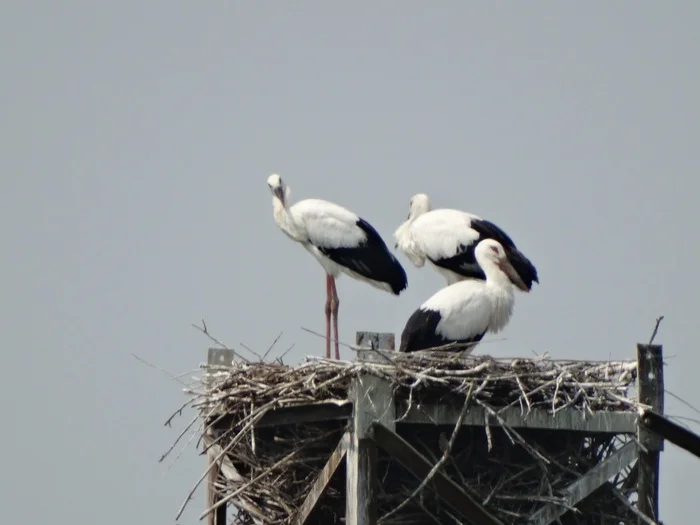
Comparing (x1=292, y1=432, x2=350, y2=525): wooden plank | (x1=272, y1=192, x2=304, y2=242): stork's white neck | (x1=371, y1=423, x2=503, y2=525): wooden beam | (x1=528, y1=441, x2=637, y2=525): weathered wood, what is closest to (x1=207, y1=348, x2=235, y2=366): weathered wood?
(x1=292, y1=432, x2=350, y2=525): wooden plank

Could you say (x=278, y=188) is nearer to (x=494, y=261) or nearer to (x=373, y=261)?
(x=373, y=261)

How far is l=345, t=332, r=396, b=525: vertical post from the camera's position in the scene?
22.6 feet

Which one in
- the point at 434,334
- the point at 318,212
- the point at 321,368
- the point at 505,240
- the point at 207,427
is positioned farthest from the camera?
the point at 318,212

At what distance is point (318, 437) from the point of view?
7.53 m

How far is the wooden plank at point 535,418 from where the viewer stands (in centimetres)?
710

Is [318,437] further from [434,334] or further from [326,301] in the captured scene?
[326,301]

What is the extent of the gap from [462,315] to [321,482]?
6.81 ft

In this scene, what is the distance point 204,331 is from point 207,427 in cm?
70

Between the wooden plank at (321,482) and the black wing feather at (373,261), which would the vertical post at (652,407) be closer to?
the wooden plank at (321,482)

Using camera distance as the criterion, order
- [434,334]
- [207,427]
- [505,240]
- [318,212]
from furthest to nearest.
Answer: [318,212] → [505,240] → [434,334] → [207,427]

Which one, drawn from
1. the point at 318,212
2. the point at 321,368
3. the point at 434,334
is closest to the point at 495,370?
the point at 321,368

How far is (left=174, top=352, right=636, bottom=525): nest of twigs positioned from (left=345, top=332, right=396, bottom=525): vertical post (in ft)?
0.19

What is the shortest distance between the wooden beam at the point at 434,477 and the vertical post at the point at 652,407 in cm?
75

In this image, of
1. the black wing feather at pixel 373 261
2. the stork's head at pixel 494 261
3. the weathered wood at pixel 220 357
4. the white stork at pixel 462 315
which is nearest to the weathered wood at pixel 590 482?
the white stork at pixel 462 315
